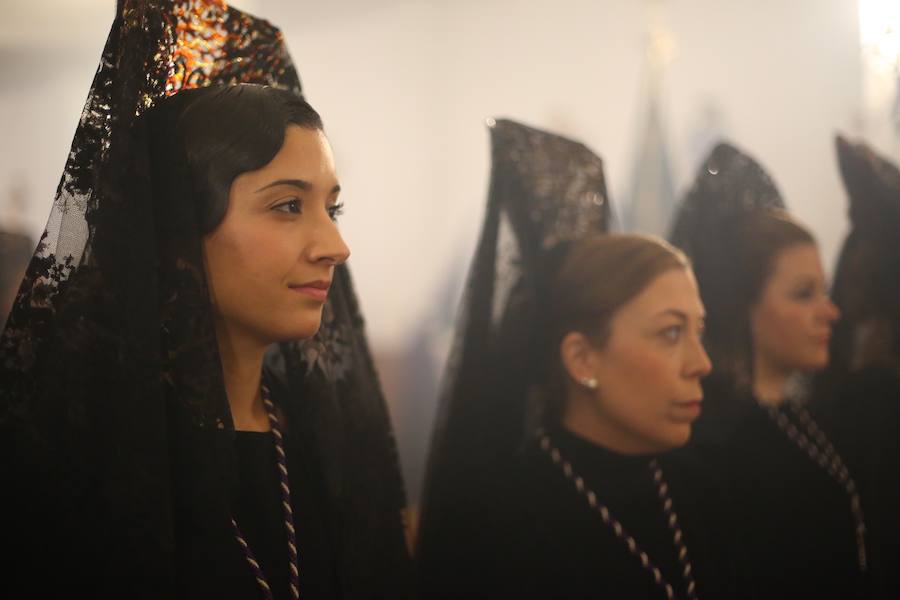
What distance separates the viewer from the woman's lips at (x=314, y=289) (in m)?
1.26

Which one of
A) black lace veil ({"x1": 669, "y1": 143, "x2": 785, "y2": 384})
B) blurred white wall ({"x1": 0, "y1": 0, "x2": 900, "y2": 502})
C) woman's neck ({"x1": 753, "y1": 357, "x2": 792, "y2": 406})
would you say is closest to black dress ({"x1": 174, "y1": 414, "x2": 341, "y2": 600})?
blurred white wall ({"x1": 0, "y1": 0, "x2": 900, "y2": 502})

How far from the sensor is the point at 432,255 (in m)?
2.64

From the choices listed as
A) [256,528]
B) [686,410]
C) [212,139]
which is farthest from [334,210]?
[686,410]

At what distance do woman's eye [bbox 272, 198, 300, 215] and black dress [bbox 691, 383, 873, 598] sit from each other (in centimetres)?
117

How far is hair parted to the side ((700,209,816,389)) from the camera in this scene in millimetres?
2117

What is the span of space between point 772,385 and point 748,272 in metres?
0.33

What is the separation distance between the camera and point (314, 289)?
127 cm

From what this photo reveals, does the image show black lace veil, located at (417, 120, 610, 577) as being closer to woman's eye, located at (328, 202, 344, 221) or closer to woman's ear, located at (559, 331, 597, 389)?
woman's ear, located at (559, 331, 597, 389)

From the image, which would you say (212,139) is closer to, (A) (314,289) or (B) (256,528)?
(A) (314,289)

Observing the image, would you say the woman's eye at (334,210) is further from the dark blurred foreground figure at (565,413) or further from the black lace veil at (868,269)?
the black lace veil at (868,269)

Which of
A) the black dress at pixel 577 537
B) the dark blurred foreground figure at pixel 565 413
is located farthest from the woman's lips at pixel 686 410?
the black dress at pixel 577 537

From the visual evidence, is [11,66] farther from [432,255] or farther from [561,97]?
[561,97]

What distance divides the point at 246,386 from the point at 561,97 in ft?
8.24

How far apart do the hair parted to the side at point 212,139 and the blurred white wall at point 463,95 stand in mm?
307
